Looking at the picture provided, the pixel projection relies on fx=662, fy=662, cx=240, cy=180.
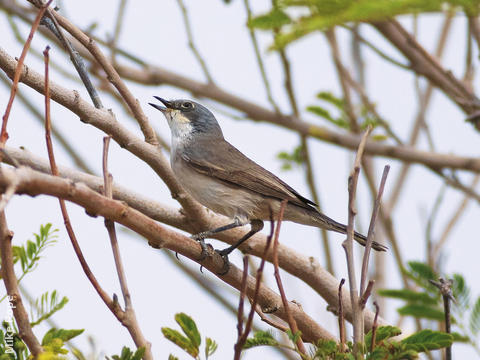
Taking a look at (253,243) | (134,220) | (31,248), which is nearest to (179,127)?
(253,243)

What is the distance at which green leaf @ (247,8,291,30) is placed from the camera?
349cm

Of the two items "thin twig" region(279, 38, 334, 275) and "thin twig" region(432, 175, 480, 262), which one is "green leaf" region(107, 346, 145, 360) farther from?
"thin twig" region(432, 175, 480, 262)

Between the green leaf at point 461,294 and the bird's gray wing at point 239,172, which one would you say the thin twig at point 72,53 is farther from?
the green leaf at point 461,294

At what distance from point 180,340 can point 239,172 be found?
2923 millimetres

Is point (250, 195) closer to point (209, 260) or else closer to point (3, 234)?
point (209, 260)

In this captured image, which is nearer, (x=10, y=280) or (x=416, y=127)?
(x=10, y=280)

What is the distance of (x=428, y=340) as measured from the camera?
2523 mm

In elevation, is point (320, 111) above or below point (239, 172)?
above

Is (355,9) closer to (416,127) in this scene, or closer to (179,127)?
(179,127)

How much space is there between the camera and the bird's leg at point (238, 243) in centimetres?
376

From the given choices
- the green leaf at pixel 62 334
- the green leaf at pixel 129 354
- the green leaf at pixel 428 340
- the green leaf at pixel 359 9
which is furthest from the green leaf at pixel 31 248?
the green leaf at pixel 428 340

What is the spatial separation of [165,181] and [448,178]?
2.54 m

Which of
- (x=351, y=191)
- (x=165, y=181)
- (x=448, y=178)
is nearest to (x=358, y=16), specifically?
(x=351, y=191)

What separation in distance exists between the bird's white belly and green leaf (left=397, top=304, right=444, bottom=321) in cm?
161
